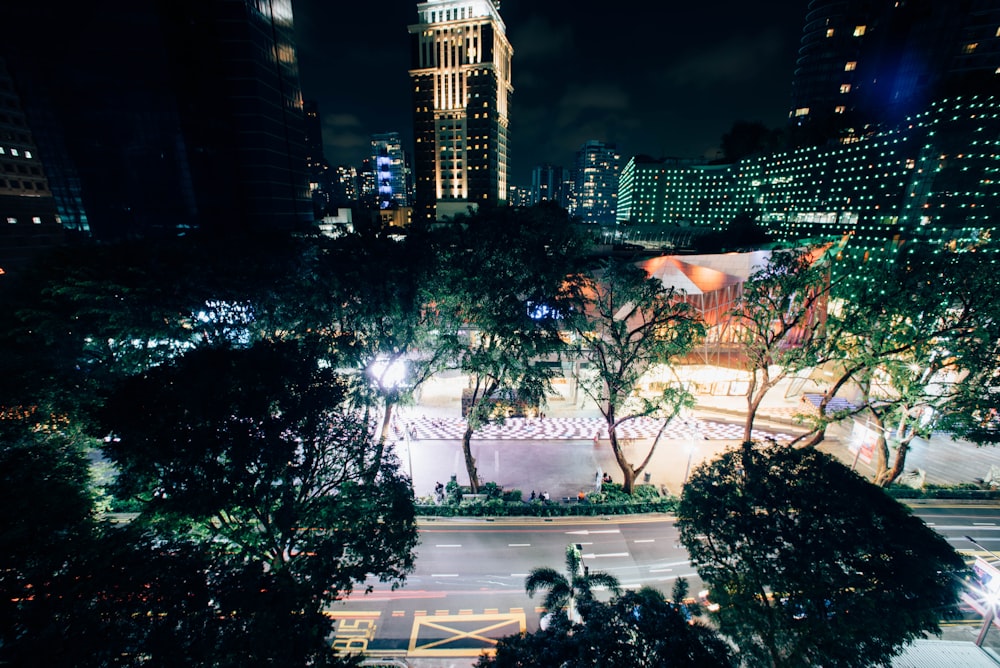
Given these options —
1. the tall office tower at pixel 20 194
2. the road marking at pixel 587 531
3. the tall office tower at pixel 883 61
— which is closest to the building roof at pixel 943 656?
the road marking at pixel 587 531

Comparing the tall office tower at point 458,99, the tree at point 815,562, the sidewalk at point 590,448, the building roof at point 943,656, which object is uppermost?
the tall office tower at point 458,99

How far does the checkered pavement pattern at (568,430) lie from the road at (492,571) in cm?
903

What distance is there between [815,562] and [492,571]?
13.1m

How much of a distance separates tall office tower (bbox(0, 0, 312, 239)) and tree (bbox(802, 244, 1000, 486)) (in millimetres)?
65734

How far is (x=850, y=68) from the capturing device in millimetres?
107438

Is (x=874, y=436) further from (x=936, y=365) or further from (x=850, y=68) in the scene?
(x=850, y=68)

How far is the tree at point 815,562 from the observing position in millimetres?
8625

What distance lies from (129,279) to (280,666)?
19.3 metres

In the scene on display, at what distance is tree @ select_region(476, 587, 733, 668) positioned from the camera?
7184mm

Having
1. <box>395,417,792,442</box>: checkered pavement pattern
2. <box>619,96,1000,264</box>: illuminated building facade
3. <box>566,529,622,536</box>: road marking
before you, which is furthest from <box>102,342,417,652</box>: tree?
<box>619,96,1000,264</box>: illuminated building facade

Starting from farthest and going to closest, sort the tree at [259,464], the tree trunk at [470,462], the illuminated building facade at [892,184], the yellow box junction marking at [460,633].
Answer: the illuminated building facade at [892,184]
the tree trunk at [470,462]
the yellow box junction marking at [460,633]
the tree at [259,464]

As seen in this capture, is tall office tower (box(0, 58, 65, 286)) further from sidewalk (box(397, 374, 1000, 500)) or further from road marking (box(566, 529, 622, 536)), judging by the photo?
road marking (box(566, 529, 622, 536))

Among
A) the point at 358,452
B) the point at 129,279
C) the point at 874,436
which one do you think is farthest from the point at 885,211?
the point at 129,279

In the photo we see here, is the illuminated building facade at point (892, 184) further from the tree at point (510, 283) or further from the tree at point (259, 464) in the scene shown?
the tree at point (259, 464)
